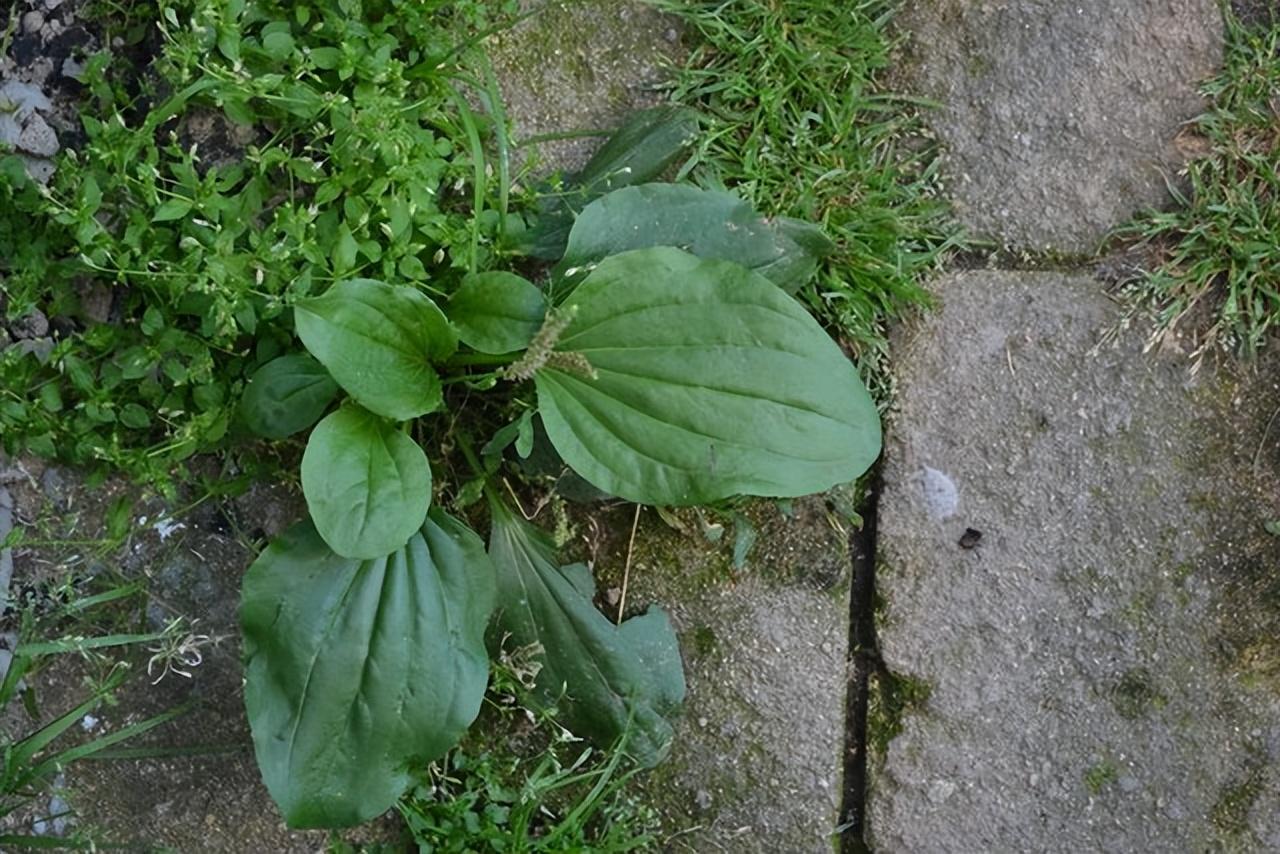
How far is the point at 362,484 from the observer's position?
247 cm

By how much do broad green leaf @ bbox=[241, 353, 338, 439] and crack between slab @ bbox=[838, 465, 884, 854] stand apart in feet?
3.51

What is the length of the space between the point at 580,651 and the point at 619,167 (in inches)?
36.4

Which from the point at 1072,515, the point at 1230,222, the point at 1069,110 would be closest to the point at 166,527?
the point at 1072,515

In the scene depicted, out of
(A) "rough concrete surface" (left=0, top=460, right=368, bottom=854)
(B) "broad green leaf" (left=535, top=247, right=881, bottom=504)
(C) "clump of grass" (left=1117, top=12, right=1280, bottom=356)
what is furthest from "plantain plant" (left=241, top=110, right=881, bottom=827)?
(C) "clump of grass" (left=1117, top=12, right=1280, bottom=356)

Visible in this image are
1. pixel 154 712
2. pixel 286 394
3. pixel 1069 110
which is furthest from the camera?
pixel 1069 110

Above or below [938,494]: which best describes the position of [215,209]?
above

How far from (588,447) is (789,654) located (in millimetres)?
636

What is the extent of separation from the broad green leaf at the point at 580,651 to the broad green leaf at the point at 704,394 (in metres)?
0.32

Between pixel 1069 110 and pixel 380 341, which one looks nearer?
pixel 380 341

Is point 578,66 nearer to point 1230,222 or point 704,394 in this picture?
point 704,394

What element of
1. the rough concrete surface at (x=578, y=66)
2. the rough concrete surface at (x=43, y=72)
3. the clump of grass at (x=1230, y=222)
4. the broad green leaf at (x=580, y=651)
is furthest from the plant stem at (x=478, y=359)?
the clump of grass at (x=1230, y=222)

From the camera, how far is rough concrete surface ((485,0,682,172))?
2.88 meters

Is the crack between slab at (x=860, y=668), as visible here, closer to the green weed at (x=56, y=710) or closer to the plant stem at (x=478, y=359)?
the plant stem at (x=478, y=359)

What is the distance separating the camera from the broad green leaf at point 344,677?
2568 mm
